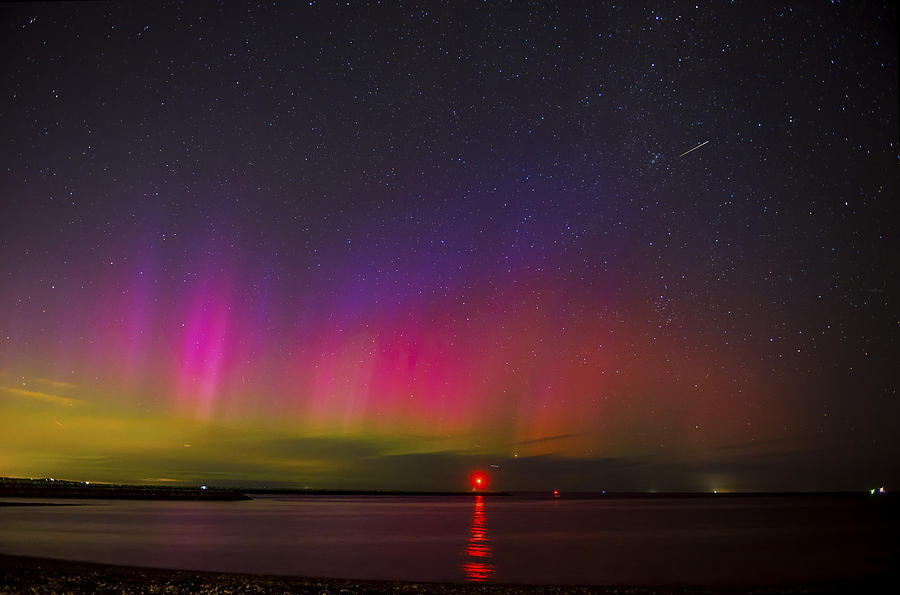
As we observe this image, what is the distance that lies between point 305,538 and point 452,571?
18529mm

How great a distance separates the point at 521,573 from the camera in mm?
27203

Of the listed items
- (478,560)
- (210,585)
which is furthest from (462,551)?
(210,585)

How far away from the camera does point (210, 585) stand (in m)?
19.9

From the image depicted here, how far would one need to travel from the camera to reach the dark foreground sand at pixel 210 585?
18.8 meters

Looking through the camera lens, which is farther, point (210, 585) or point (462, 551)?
point (462, 551)


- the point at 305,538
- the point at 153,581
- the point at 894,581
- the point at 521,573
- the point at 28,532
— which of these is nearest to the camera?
the point at 153,581

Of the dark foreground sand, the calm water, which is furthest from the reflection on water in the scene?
the dark foreground sand

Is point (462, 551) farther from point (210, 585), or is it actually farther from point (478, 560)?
point (210, 585)

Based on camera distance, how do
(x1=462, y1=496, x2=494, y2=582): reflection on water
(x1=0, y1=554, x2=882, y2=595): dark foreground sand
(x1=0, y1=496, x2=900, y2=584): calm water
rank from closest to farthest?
(x1=0, y1=554, x2=882, y2=595): dark foreground sand, (x1=462, y1=496, x2=494, y2=582): reflection on water, (x1=0, y1=496, x2=900, y2=584): calm water

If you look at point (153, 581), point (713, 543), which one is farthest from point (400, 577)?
point (713, 543)

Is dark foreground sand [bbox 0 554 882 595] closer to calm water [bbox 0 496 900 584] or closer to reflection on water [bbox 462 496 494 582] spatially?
calm water [bbox 0 496 900 584]

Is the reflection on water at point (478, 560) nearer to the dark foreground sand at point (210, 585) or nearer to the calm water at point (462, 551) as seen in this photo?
the calm water at point (462, 551)

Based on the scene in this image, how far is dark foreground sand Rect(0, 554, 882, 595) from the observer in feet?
61.8

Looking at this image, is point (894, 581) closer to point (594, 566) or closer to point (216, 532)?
point (594, 566)
